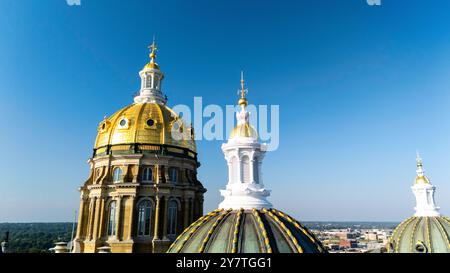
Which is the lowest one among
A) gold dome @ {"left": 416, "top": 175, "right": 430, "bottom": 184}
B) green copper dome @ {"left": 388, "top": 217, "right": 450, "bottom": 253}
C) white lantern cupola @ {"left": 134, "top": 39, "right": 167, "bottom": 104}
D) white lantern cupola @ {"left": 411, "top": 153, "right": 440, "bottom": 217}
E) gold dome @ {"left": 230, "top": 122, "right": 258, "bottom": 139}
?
green copper dome @ {"left": 388, "top": 217, "right": 450, "bottom": 253}

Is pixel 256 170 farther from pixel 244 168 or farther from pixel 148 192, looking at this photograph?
pixel 148 192

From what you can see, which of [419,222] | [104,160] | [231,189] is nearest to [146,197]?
[104,160]

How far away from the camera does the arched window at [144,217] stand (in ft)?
116

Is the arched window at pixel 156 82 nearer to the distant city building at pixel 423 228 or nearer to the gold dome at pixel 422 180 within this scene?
the distant city building at pixel 423 228

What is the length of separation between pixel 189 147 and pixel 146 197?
27.3 ft

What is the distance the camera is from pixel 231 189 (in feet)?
65.5

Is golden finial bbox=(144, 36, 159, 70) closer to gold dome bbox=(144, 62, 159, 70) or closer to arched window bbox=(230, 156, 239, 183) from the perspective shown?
gold dome bbox=(144, 62, 159, 70)

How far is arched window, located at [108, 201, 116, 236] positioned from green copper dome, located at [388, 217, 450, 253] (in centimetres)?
3035

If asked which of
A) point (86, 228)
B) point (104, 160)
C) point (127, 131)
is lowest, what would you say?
point (86, 228)

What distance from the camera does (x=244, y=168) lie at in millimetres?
20625

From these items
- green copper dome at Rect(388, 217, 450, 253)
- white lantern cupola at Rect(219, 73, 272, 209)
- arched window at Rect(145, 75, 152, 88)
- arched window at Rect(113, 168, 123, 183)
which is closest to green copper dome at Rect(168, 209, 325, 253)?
white lantern cupola at Rect(219, 73, 272, 209)

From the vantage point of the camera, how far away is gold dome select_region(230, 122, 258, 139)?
21.1 metres

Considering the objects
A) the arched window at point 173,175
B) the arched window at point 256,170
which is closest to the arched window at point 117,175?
the arched window at point 173,175

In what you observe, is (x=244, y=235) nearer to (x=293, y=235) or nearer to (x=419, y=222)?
(x=293, y=235)
